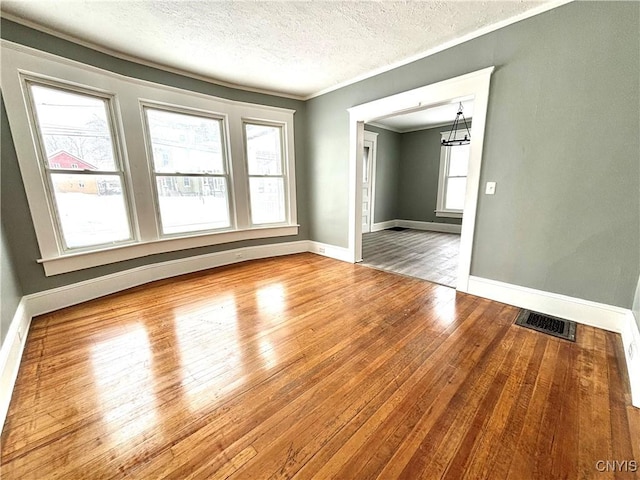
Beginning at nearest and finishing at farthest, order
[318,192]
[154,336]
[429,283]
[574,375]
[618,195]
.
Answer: [574,375] < [618,195] < [154,336] < [429,283] < [318,192]

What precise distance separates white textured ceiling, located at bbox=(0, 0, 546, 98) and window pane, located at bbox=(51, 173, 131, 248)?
1.43 meters

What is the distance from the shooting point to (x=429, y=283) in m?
3.23

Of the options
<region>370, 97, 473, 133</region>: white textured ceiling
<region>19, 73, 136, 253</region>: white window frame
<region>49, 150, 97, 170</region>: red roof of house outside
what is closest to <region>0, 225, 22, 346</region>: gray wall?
<region>19, 73, 136, 253</region>: white window frame

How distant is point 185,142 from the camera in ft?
11.7

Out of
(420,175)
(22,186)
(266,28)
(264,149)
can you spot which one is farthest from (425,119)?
(22,186)

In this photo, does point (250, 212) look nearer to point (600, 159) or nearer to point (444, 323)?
point (444, 323)

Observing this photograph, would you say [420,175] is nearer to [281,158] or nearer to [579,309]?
[281,158]

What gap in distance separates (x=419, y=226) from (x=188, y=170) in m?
6.06

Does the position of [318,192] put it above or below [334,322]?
above

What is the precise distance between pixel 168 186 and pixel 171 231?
63cm

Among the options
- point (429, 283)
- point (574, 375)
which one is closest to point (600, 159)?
point (574, 375)

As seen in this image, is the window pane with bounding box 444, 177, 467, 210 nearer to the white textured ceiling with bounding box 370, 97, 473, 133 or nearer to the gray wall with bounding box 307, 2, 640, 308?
the white textured ceiling with bounding box 370, 97, 473, 133

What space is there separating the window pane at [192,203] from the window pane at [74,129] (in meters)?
0.64

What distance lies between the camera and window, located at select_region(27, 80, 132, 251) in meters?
2.51
